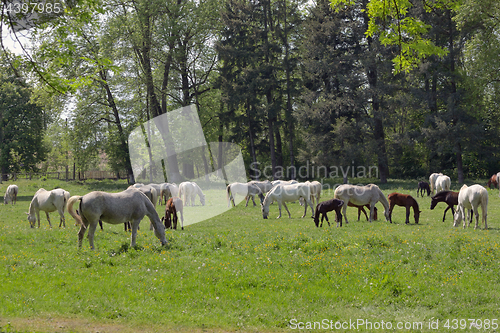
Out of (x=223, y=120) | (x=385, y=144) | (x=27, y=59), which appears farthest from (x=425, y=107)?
(x=27, y=59)

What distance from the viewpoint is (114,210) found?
12664 millimetres

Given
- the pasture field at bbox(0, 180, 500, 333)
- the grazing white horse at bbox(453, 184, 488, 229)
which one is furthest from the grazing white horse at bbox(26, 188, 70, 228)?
the grazing white horse at bbox(453, 184, 488, 229)

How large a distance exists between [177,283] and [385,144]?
119ft

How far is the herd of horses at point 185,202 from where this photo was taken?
12.7m

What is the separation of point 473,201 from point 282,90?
33974mm

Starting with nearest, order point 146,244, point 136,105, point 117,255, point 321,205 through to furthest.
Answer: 1. point 117,255
2. point 146,244
3. point 321,205
4. point 136,105

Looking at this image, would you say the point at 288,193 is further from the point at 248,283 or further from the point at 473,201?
the point at 248,283

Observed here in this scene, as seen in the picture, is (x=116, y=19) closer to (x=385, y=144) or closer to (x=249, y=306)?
(x=385, y=144)

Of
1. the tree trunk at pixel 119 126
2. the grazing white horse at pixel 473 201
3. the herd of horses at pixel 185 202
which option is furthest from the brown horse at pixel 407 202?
the tree trunk at pixel 119 126

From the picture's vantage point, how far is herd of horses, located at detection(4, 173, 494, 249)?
12.7m

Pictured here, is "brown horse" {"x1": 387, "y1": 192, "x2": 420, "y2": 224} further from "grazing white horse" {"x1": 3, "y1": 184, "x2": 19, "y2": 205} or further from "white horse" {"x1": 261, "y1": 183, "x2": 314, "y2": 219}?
"grazing white horse" {"x1": 3, "y1": 184, "x2": 19, "y2": 205}

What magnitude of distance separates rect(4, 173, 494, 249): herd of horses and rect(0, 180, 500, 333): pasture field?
0.98 meters

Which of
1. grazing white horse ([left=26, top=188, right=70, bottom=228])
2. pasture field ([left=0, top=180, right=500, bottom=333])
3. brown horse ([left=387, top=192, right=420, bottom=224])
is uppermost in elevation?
grazing white horse ([left=26, top=188, right=70, bottom=228])

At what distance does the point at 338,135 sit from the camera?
139ft
